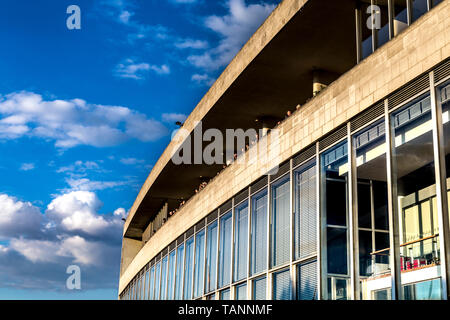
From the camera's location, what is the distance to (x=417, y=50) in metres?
14.2

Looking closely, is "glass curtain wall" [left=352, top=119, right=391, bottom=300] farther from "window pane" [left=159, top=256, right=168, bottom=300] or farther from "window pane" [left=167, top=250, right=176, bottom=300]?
"window pane" [left=159, top=256, right=168, bottom=300]

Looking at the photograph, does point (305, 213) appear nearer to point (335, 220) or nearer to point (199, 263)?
point (335, 220)

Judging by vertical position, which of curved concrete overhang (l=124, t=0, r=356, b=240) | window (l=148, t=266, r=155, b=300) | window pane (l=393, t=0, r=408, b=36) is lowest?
window (l=148, t=266, r=155, b=300)

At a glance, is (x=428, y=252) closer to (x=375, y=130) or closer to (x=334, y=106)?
(x=375, y=130)

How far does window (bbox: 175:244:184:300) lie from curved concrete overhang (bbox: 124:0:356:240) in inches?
202

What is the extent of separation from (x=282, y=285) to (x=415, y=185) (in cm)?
664

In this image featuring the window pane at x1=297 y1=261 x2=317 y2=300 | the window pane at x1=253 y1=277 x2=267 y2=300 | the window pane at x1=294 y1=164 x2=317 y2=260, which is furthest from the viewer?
the window pane at x1=253 y1=277 x2=267 y2=300

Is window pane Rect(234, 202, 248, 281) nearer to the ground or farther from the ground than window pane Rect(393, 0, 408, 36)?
nearer to the ground

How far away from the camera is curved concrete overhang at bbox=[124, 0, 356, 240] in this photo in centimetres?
1992

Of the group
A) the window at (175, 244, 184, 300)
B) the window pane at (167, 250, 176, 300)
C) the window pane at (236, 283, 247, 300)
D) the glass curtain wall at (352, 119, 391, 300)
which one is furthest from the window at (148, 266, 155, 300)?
the glass curtain wall at (352, 119, 391, 300)

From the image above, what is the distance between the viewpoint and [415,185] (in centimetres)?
1408

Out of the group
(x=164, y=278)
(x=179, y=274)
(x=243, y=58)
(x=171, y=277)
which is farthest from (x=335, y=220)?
(x=164, y=278)

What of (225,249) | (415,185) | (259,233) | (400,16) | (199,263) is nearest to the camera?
(415,185)

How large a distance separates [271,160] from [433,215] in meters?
8.38
